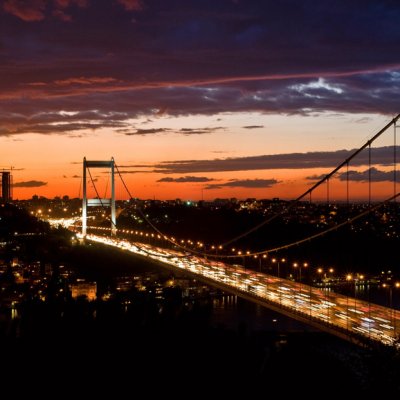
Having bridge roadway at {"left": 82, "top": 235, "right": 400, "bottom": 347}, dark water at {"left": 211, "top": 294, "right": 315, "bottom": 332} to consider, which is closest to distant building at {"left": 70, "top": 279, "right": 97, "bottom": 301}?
dark water at {"left": 211, "top": 294, "right": 315, "bottom": 332}

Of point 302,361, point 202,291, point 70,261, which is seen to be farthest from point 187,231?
point 302,361

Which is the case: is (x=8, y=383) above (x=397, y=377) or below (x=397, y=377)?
below

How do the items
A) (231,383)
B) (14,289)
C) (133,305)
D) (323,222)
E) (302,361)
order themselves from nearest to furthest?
1. (231,383)
2. (302,361)
3. (133,305)
4. (14,289)
5. (323,222)

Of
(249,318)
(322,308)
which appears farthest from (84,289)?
(322,308)

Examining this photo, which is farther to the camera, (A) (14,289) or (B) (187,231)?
(B) (187,231)

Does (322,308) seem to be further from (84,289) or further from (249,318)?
(84,289)

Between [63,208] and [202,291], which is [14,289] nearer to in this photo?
[202,291]

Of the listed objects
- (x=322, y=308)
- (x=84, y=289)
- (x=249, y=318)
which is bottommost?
(x=84, y=289)

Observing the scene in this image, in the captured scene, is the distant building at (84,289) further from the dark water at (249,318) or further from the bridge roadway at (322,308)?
the bridge roadway at (322,308)
